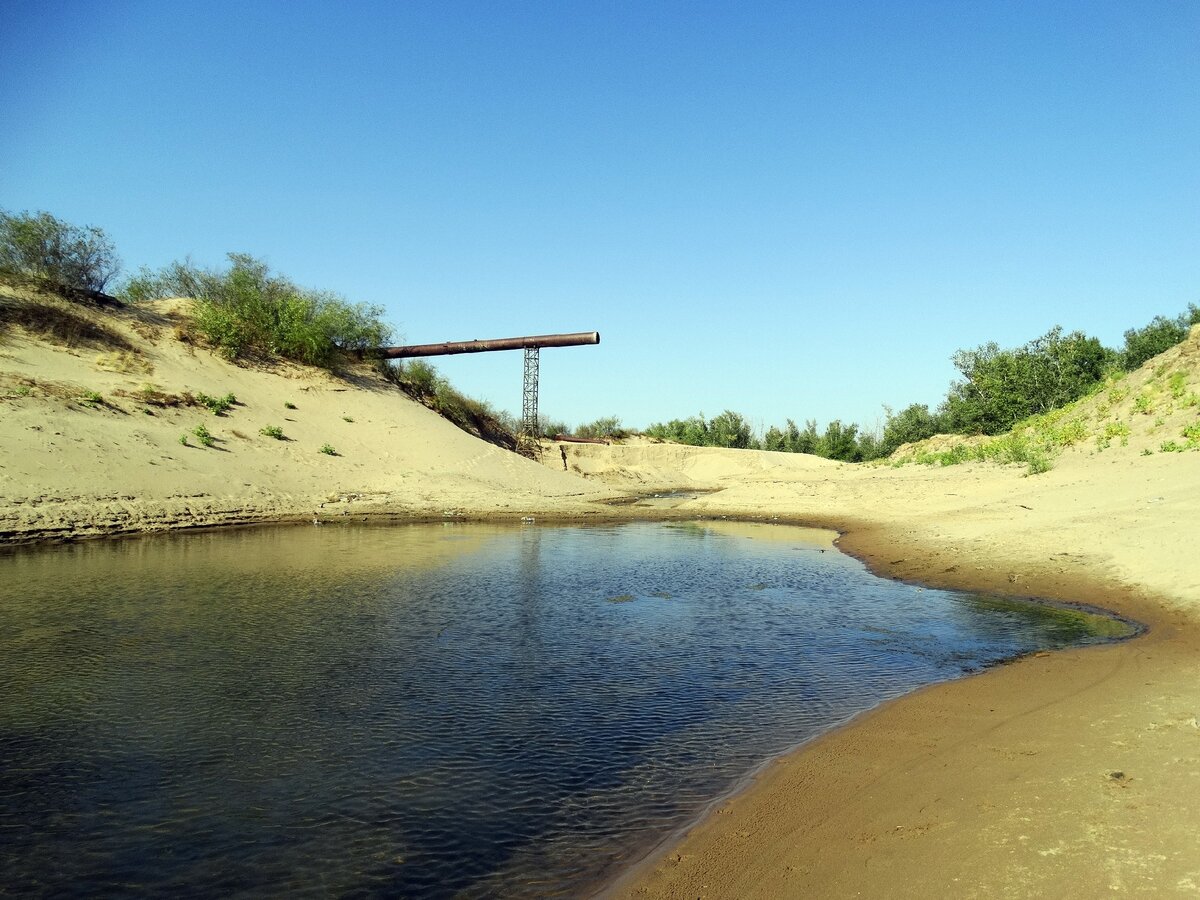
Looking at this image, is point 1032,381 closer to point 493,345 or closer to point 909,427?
point 909,427

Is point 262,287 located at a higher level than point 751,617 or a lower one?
higher

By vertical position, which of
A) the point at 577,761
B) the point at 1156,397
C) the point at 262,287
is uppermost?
the point at 262,287

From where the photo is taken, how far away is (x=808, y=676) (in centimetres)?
831

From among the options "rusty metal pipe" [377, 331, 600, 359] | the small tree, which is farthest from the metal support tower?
the small tree

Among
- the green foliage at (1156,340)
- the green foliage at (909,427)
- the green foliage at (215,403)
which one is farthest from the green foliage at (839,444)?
the green foliage at (215,403)

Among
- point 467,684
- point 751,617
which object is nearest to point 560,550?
point 751,617

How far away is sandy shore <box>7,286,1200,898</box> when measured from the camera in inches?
166

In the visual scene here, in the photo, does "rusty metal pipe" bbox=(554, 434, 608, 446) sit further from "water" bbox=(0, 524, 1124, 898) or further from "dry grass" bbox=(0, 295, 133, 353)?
"water" bbox=(0, 524, 1124, 898)

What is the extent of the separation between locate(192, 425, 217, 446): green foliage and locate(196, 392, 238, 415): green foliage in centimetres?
303

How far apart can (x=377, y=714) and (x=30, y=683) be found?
4.08 metres

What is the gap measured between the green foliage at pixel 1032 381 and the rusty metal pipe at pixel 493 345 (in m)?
32.7

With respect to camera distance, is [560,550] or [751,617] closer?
[751,617]

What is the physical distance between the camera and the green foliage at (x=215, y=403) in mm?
32312

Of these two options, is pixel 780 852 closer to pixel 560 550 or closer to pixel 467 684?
pixel 467 684
